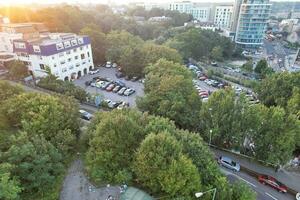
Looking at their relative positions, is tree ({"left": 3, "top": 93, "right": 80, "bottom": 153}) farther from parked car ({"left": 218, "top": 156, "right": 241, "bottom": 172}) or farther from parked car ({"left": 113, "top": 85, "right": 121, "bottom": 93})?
parked car ({"left": 218, "top": 156, "right": 241, "bottom": 172})

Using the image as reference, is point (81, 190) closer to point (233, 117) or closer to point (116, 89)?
point (233, 117)

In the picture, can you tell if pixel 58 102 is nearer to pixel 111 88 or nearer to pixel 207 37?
pixel 111 88

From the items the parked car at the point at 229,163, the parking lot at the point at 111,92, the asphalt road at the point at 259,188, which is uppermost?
the parking lot at the point at 111,92

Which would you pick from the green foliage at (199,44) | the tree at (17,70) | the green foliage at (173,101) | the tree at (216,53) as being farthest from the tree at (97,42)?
the tree at (216,53)

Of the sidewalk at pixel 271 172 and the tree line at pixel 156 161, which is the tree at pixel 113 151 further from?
the sidewalk at pixel 271 172

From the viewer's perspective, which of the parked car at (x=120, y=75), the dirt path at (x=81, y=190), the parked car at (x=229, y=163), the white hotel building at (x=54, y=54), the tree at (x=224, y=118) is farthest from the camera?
the parked car at (x=120, y=75)

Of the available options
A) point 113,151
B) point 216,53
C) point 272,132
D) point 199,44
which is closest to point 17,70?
point 113,151
